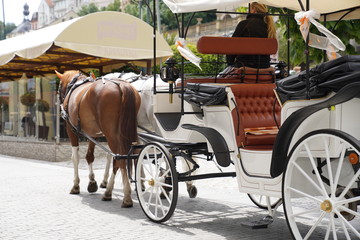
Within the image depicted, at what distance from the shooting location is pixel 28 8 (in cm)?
15088

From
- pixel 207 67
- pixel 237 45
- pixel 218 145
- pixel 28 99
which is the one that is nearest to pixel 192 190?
pixel 237 45

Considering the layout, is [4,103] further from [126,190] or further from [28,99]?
[126,190]

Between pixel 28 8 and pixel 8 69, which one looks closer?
pixel 8 69

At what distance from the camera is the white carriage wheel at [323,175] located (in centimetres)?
467

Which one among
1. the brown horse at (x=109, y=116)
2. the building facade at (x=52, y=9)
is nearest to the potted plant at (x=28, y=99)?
the brown horse at (x=109, y=116)

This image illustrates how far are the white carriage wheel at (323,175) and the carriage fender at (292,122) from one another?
153mm

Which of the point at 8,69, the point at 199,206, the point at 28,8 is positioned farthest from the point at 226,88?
the point at 28,8

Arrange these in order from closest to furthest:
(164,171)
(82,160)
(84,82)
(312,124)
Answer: (312,124) < (164,171) < (84,82) < (82,160)

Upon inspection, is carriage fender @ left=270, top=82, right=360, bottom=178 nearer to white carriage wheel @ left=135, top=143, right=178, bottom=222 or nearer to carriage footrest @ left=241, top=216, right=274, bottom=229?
carriage footrest @ left=241, top=216, right=274, bottom=229

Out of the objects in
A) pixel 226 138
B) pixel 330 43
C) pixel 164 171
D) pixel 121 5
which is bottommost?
pixel 164 171

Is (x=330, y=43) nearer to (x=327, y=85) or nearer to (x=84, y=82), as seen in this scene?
(x=327, y=85)

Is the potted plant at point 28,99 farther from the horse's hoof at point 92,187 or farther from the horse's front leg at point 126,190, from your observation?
the horse's front leg at point 126,190

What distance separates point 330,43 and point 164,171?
9.12ft

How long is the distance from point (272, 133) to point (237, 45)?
140 cm
